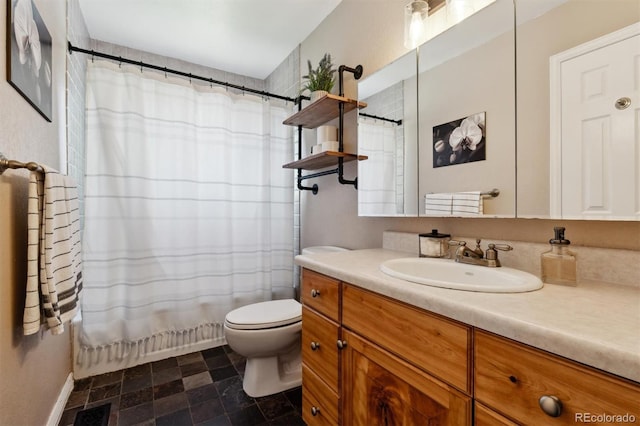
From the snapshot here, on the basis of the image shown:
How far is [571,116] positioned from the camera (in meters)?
0.90

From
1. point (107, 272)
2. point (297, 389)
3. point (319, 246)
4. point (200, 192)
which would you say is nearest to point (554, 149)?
point (319, 246)

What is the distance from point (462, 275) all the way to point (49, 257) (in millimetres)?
1497

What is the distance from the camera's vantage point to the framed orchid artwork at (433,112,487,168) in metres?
1.15

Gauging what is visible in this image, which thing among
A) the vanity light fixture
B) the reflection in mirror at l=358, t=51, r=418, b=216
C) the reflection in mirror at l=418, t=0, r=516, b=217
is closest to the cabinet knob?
the reflection in mirror at l=418, t=0, r=516, b=217

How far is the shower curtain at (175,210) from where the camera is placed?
75.1 inches

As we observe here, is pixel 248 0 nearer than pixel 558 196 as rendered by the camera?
No

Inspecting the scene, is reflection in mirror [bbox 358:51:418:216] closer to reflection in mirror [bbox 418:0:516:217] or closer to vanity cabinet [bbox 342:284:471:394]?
reflection in mirror [bbox 418:0:516:217]

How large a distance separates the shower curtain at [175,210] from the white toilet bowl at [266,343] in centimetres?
62

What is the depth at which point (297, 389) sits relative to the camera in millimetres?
1774

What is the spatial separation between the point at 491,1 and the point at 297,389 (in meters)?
2.16

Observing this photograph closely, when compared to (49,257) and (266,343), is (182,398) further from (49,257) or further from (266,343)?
(49,257)

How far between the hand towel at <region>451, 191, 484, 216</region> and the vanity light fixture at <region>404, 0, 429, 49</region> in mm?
760

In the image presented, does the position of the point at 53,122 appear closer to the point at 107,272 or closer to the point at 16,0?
the point at 16,0

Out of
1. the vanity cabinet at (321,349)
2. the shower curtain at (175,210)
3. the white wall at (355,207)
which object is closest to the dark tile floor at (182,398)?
the shower curtain at (175,210)
